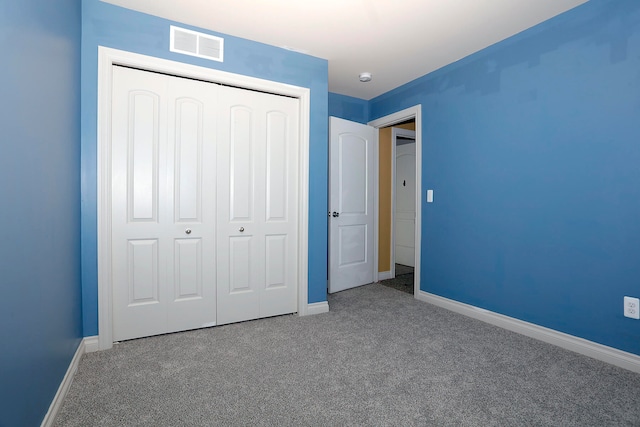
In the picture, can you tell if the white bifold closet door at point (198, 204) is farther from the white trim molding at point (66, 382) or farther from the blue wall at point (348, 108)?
the blue wall at point (348, 108)

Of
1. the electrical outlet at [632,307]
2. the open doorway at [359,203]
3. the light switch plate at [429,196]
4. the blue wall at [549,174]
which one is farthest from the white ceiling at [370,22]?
the electrical outlet at [632,307]

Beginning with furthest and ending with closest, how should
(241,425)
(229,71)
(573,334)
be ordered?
(229,71)
(573,334)
(241,425)

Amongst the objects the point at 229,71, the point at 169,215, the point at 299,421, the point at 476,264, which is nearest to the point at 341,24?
the point at 229,71

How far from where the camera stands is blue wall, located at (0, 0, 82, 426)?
3.69 feet

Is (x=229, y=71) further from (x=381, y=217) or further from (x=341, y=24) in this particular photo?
(x=381, y=217)

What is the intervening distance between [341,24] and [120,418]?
9.67ft

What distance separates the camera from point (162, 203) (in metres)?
2.54

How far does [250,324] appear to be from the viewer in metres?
2.83

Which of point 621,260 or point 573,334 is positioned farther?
point 573,334

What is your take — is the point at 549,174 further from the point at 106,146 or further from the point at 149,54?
the point at 106,146

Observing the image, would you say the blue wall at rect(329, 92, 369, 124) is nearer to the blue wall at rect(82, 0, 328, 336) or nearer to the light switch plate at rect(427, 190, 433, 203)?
the blue wall at rect(82, 0, 328, 336)

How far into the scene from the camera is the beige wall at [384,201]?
14.9 ft

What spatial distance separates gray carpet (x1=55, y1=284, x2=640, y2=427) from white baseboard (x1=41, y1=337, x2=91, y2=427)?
4 cm

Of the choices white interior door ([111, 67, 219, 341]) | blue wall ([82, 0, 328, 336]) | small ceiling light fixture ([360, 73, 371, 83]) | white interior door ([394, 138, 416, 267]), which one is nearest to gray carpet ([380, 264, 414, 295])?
white interior door ([394, 138, 416, 267])
